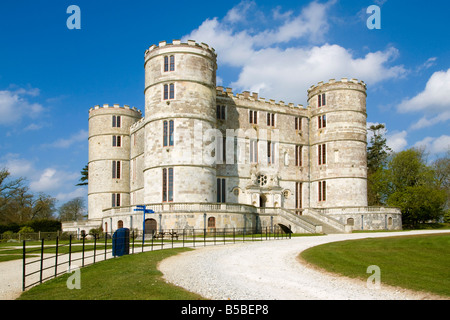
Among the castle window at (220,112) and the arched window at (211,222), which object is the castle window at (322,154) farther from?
the arched window at (211,222)

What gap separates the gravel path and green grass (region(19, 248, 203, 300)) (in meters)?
0.58

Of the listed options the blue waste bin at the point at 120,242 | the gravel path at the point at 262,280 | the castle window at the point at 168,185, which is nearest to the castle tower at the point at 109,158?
the castle window at the point at 168,185

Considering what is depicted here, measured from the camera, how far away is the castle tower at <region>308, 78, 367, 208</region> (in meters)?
46.6

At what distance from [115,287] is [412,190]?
47.0 metres

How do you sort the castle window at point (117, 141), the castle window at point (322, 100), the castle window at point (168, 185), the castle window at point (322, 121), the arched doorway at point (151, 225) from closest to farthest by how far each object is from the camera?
the arched doorway at point (151, 225), the castle window at point (168, 185), the castle window at point (322, 121), the castle window at point (322, 100), the castle window at point (117, 141)

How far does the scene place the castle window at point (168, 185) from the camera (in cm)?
3712

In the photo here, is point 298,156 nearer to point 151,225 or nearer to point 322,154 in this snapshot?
point 322,154

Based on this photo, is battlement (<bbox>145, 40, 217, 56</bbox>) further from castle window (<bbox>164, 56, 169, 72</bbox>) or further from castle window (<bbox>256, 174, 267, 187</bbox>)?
castle window (<bbox>256, 174, 267, 187</bbox>)

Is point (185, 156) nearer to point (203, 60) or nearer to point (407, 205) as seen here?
point (203, 60)

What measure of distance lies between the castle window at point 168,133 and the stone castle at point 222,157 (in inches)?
3.5

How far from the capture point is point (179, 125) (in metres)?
37.5

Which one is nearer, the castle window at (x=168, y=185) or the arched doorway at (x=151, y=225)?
the arched doorway at (x=151, y=225)

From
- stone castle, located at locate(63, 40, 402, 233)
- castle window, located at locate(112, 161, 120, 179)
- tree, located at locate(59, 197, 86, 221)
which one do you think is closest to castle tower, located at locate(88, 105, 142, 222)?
castle window, located at locate(112, 161, 120, 179)
